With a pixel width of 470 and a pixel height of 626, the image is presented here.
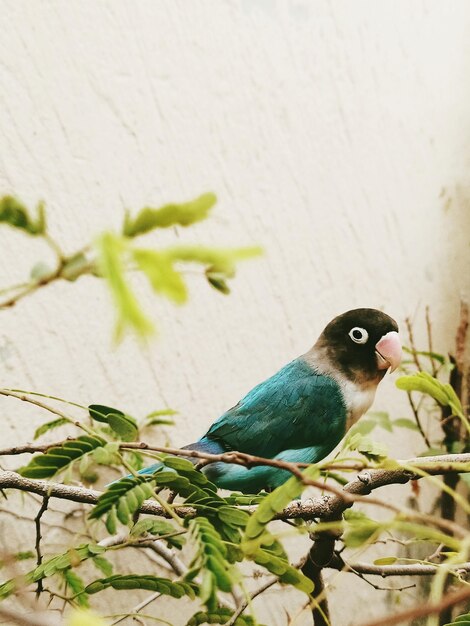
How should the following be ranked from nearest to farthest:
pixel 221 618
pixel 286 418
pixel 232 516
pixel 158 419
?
pixel 232 516
pixel 221 618
pixel 286 418
pixel 158 419

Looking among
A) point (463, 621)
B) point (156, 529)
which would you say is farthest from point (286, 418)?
point (463, 621)

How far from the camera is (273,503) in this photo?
15.7 inches

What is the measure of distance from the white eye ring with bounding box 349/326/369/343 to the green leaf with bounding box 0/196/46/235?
2.24 feet

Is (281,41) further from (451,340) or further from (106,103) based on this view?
(451,340)

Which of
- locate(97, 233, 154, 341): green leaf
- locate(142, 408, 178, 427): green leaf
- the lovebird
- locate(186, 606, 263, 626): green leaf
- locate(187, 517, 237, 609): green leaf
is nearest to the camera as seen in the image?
locate(97, 233, 154, 341): green leaf

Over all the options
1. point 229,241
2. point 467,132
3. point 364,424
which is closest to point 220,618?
point 364,424

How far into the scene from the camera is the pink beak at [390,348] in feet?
2.84

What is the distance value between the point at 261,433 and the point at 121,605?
430mm

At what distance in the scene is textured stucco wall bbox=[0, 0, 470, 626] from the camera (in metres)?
0.97

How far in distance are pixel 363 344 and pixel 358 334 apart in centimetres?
2

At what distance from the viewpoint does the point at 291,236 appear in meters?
1.24

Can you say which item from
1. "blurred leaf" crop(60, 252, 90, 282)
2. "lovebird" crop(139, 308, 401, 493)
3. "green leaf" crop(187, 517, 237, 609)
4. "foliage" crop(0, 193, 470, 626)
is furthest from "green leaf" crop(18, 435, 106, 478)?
"lovebird" crop(139, 308, 401, 493)

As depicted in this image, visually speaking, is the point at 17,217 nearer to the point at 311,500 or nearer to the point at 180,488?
the point at 180,488

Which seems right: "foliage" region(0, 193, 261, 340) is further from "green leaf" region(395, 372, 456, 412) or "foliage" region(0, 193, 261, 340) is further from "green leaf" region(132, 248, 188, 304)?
"green leaf" region(395, 372, 456, 412)
